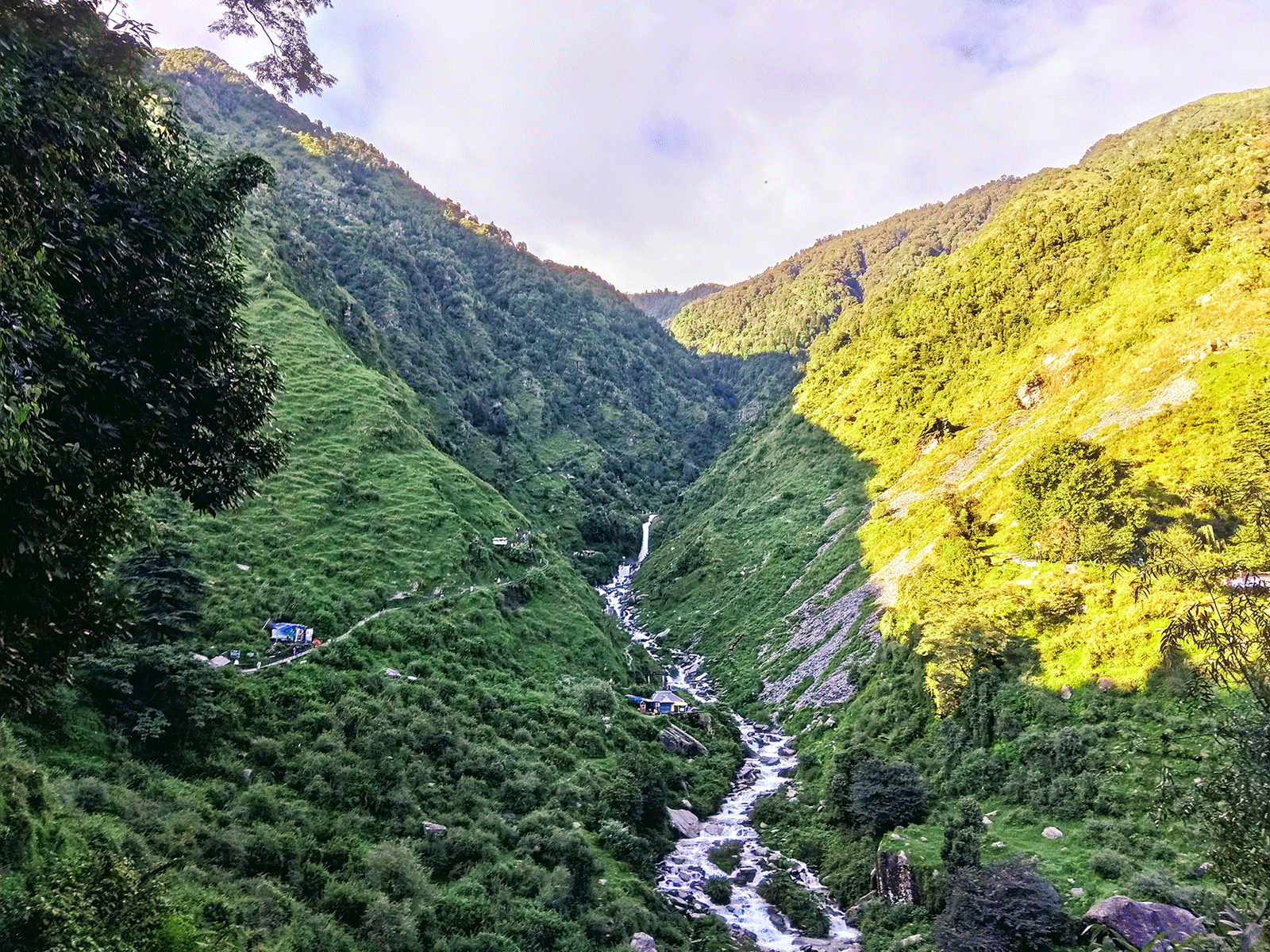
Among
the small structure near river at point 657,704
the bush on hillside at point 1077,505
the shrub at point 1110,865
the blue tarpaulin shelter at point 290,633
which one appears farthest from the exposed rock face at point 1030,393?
the blue tarpaulin shelter at point 290,633

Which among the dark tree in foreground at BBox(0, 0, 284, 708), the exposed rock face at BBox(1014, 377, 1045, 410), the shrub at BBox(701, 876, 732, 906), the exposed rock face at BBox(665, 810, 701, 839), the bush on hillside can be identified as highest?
the exposed rock face at BBox(1014, 377, 1045, 410)

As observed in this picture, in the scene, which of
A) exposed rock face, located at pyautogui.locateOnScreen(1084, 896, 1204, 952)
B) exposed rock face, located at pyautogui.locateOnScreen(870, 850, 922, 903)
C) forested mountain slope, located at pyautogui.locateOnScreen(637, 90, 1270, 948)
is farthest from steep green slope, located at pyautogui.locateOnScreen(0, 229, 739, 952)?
exposed rock face, located at pyautogui.locateOnScreen(1084, 896, 1204, 952)

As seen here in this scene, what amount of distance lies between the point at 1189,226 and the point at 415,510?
7366 cm

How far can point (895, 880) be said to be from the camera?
24.5 metres

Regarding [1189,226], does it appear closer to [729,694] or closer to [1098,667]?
[1098,667]

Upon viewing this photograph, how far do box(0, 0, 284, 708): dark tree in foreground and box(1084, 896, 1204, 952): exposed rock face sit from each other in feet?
80.0

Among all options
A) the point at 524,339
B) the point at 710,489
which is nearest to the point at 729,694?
the point at 710,489

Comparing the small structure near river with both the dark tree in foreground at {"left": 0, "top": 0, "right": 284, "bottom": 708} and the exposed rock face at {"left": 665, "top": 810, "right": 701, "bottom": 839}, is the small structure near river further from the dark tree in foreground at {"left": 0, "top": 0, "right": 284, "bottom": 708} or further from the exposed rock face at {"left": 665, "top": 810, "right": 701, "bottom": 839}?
the dark tree in foreground at {"left": 0, "top": 0, "right": 284, "bottom": 708}

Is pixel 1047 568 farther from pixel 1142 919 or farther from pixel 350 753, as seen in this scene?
pixel 350 753

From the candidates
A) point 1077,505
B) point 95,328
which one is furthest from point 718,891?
point 1077,505

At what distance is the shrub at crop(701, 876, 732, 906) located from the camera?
26131 millimetres

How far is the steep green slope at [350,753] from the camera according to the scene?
1358 cm

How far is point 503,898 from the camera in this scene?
19906mm

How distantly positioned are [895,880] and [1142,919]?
8818mm
